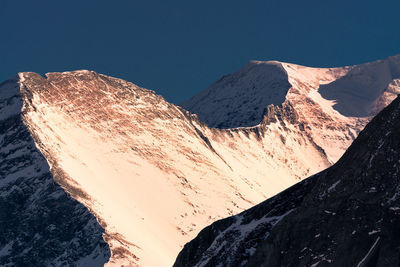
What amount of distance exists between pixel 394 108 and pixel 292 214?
551 inches

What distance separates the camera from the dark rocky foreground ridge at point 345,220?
81.1 meters

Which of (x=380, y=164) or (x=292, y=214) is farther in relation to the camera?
(x=292, y=214)

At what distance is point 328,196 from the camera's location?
92188 millimetres

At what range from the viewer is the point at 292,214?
96062 millimetres

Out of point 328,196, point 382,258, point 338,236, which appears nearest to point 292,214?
point 328,196

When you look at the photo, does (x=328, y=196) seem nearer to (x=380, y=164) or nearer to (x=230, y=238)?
(x=380, y=164)

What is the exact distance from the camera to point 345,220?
85.8 m

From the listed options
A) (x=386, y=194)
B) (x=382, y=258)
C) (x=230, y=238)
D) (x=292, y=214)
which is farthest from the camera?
(x=230, y=238)

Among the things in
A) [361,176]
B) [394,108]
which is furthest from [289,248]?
[394,108]

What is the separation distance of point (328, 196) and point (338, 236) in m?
7.99

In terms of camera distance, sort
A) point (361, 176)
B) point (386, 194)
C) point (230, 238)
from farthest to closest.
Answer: point (230, 238) → point (361, 176) → point (386, 194)

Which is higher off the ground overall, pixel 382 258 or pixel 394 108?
pixel 394 108

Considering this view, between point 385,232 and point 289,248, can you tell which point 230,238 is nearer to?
point 289,248

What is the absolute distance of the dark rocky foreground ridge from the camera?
81.1 metres
